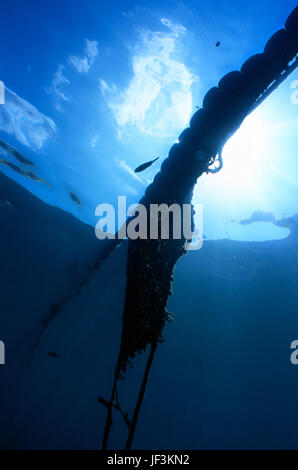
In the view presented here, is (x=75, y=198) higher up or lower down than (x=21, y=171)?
lower down

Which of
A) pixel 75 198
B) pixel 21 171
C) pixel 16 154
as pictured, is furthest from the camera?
pixel 75 198

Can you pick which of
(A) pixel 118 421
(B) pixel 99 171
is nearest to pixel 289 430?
(A) pixel 118 421

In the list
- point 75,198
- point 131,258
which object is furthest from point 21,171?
point 131,258

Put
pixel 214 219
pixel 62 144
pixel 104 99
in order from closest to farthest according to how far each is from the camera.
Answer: pixel 104 99
pixel 62 144
pixel 214 219

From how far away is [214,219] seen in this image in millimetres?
19984

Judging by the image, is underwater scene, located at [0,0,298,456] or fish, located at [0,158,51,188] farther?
fish, located at [0,158,51,188]

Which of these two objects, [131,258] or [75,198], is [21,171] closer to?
[75,198]

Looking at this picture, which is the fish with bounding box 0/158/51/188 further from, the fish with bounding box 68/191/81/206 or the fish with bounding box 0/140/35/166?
the fish with bounding box 68/191/81/206

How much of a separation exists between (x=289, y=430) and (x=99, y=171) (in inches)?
1606

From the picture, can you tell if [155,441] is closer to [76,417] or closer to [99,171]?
[76,417]

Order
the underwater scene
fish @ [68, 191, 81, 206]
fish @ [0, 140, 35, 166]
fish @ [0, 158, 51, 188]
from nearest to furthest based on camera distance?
the underwater scene
fish @ [0, 140, 35, 166]
fish @ [0, 158, 51, 188]
fish @ [68, 191, 81, 206]

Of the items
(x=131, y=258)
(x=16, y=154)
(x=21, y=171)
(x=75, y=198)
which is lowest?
(x=131, y=258)

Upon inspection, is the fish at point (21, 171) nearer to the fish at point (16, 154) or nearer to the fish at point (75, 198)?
the fish at point (16, 154)

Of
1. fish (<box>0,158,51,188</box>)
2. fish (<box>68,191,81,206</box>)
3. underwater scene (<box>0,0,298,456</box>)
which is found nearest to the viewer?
underwater scene (<box>0,0,298,456</box>)
